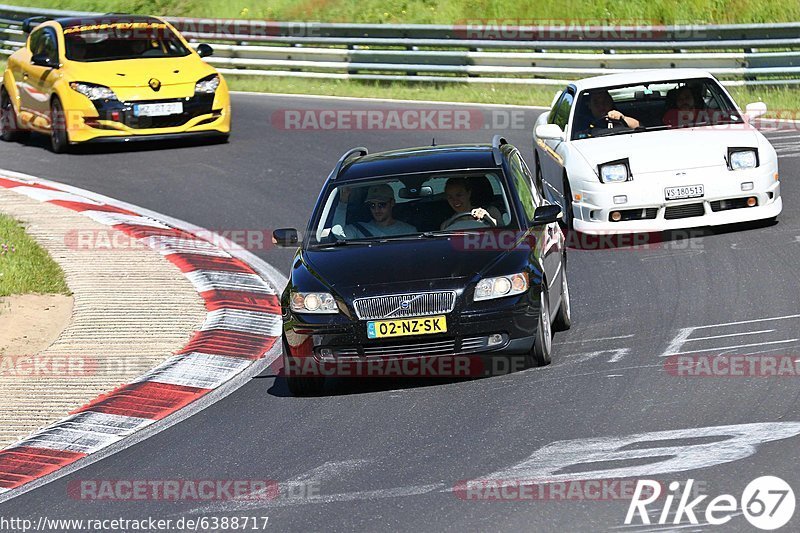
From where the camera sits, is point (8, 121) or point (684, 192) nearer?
point (684, 192)

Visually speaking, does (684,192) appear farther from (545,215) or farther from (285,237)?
(285,237)

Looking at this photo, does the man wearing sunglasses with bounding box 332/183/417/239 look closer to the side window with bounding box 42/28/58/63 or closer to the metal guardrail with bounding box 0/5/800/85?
the side window with bounding box 42/28/58/63

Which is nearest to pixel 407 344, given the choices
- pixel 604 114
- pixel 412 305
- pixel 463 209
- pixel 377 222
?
pixel 412 305

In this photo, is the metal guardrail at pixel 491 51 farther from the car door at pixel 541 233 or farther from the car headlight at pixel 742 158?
the car door at pixel 541 233

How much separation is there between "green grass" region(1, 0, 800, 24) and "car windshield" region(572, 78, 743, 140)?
1229cm

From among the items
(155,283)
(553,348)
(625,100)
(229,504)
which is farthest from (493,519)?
(625,100)

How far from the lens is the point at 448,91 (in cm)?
2375

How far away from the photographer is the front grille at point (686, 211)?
13.0m

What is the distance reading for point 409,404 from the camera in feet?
28.1

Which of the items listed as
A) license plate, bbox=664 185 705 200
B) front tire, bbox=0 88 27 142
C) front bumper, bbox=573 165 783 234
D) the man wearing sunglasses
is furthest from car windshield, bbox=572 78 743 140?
front tire, bbox=0 88 27 142

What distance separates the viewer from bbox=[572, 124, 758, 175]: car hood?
13039 millimetres

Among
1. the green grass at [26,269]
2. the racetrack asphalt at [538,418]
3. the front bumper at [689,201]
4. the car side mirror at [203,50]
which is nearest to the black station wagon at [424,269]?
the racetrack asphalt at [538,418]

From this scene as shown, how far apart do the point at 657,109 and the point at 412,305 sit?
616 centimetres

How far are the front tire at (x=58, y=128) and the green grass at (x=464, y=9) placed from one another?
1160 cm
